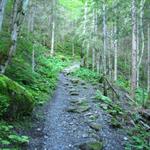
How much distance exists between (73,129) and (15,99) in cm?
215

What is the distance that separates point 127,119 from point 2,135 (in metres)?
5.98

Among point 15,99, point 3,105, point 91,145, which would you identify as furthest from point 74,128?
point 3,105

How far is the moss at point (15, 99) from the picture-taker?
8.08 metres

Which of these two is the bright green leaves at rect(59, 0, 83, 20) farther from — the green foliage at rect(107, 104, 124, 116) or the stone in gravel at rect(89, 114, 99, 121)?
the stone in gravel at rect(89, 114, 99, 121)

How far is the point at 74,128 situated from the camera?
9.33 metres

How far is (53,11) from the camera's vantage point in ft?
106

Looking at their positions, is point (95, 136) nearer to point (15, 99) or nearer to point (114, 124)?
point (114, 124)

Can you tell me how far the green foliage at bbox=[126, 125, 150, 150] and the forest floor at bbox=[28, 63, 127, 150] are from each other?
0.24 meters

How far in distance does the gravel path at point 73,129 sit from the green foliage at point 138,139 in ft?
0.95

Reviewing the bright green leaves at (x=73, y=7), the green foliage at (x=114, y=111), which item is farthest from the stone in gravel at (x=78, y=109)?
the bright green leaves at (x=73, y=7)

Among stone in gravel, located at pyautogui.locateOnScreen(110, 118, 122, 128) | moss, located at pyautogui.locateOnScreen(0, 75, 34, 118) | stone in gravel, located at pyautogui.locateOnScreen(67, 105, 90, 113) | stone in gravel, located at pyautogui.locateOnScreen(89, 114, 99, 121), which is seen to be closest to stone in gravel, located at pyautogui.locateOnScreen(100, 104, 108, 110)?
stone in gravel, located at pyautogui.locateOnScreen(67, 105, 90, 113)

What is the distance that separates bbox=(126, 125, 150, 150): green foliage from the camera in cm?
854

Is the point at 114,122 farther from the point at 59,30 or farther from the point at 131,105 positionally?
the point at 59,30

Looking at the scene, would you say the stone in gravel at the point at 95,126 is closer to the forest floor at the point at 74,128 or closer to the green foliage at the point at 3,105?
the forest floor at the point at 74,128
